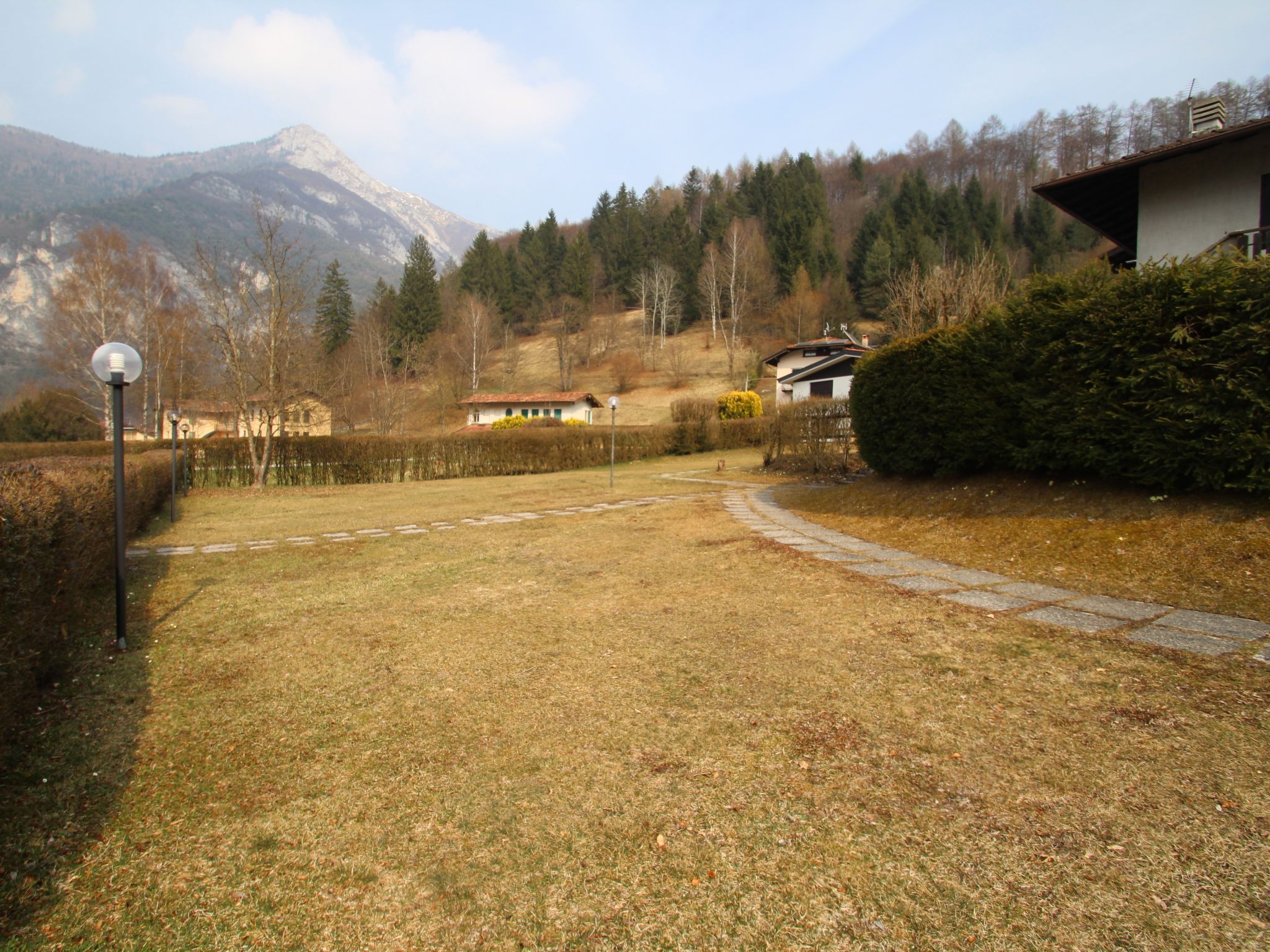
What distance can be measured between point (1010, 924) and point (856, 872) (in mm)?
412

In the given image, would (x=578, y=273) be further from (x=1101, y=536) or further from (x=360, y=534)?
(x=1101, y=536)

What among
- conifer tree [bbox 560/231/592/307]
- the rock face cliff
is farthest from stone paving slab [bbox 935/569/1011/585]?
conifer tree [bbox 560/231/592/307]

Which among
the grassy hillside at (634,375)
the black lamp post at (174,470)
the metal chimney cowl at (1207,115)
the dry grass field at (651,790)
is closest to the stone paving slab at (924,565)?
the dry grass field at (651,790)

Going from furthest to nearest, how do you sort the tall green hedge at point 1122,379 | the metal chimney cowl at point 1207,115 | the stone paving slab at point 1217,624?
the metal chimney cowl at point 1207,115 < the tall green hedge at point 1122,379 < the stone paving slab at point 1217,624

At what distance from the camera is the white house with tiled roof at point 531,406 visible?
152ft

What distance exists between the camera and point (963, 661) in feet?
11.6

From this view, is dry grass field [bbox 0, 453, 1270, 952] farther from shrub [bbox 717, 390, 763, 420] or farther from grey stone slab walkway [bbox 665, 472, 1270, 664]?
shrub [bbox 717, 390, 763, 420]

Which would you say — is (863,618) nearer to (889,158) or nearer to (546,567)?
(546,567)

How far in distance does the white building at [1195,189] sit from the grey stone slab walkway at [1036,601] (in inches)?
255

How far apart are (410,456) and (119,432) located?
17.8 metres

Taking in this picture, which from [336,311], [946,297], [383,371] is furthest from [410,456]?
[336,311]

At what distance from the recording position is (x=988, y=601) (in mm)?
4633

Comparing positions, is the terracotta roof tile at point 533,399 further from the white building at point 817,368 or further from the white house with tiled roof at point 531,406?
the white building at point 817,368

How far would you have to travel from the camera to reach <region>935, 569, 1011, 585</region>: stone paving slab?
16.9ft
